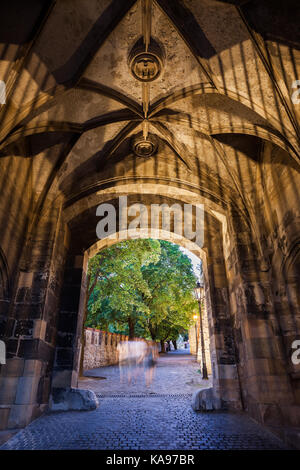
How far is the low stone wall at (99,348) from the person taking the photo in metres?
15.3

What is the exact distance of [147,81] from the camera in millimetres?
5141

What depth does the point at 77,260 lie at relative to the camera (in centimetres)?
753

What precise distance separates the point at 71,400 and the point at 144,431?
2465mm

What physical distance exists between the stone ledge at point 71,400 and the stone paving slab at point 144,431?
210mm

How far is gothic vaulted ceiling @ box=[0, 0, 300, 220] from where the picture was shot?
4145mm

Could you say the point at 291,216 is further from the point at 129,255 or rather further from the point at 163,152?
the point at 129,255

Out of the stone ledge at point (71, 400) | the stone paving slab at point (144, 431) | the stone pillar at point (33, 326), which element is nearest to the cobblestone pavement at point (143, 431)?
the stone paving slab at point (144, 431)

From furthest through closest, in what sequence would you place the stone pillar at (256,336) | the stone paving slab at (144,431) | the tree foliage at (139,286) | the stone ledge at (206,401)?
1. the tree foliage at (139,286)
2. the stone ledge at (206,401)
3. the stone pillar at (256,336)
4. the stone paving slab at (144,431)

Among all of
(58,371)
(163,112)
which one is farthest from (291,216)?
(58,371)

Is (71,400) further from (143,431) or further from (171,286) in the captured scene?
(171,286)

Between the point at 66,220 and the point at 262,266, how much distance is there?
17.0ft

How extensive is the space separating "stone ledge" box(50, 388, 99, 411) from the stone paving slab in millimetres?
210

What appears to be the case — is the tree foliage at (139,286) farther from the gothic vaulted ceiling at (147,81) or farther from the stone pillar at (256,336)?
the stone pillar at (256,336)

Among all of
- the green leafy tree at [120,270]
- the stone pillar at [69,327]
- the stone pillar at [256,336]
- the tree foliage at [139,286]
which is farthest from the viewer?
the tree foliage at [139,286]
